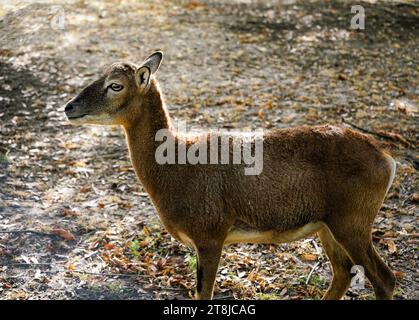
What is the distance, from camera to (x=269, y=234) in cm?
603

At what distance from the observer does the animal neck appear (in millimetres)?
6105

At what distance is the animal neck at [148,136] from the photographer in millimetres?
6105

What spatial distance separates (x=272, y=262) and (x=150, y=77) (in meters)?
2.62

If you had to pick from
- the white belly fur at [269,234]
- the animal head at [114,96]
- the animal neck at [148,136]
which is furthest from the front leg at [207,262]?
the animal head at [114,96]

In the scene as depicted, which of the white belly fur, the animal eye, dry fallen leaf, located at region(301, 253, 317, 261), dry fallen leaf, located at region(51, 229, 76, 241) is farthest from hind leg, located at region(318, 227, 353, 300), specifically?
dry fallen leaf, located at region(51, 229, 76, 241)

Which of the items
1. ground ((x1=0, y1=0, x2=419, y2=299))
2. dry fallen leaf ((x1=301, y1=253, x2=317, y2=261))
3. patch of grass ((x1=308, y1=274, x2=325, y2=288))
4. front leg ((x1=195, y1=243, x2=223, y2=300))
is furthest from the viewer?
dry fallen leaf ((x1=301, y1=253, x2=317, y2=261))

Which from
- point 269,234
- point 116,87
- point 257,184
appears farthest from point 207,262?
point 116,87

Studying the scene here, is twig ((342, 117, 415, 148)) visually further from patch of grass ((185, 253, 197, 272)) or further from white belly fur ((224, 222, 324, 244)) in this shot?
white belly fur ((224, 222, 324, 244))

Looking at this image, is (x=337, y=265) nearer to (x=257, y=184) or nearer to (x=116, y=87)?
(x=257, y=184)

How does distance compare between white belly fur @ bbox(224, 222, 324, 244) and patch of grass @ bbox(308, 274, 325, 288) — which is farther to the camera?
patch of grass @ bbox(308, 274, 325, 288)

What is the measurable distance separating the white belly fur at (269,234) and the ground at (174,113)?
36.8 inches

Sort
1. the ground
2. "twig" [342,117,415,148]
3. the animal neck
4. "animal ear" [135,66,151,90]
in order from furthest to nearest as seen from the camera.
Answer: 1. "twig" [342,117,415,148]
2. the ground
3. the animal neck
4. "animal ear" [135,66,151,90]

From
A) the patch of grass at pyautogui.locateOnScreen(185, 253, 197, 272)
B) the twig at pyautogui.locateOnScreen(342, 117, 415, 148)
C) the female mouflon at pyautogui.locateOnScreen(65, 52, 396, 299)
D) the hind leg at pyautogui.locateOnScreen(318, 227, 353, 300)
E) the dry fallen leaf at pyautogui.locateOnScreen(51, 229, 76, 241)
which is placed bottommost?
the twig at pyautogui.locateOnScreen(342, 117, 415, 148)

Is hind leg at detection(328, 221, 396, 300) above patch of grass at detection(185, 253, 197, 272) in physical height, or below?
above
